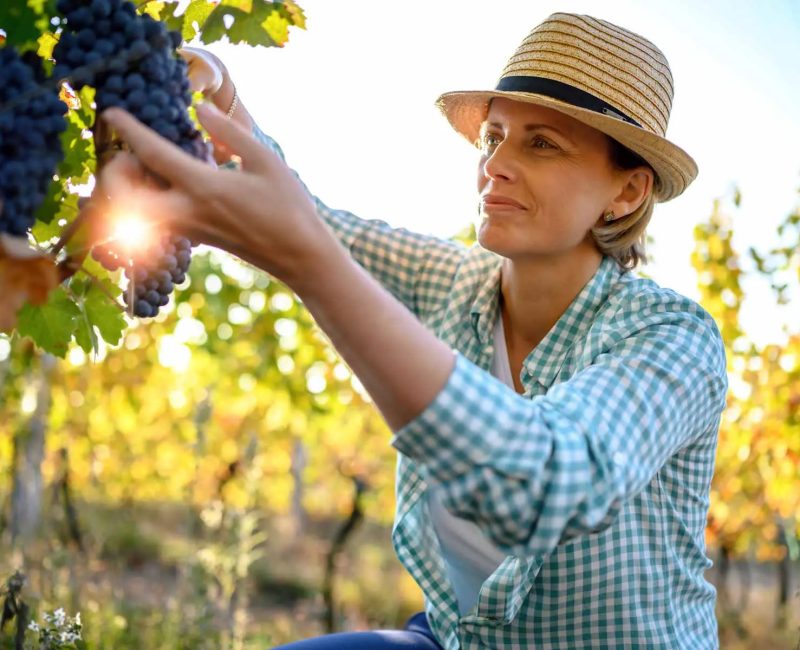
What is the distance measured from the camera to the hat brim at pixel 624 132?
84.1 inches

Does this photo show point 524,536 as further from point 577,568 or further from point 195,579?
point 195,579

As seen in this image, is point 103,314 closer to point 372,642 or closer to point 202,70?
point 202,70

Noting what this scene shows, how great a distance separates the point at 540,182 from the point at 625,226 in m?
0.36

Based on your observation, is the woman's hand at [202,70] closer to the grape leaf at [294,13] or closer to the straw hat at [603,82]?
the grape leaf at [294,13]

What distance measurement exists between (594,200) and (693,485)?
0.73 meters

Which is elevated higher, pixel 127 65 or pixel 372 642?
pixel 127 65

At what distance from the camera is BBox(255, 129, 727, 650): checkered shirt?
1297 millimetres

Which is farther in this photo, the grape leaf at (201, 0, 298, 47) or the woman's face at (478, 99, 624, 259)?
the woman's face at (478, 99, 624, 259)

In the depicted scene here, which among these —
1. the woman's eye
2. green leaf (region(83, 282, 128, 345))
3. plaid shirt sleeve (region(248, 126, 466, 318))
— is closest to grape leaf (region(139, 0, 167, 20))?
green leaf (region(83, 282, 128, 345))

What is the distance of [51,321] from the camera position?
1527 mm

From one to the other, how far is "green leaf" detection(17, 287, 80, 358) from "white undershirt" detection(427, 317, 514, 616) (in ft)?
3.56

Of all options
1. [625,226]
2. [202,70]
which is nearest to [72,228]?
[202,70]

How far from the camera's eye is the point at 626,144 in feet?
7.38

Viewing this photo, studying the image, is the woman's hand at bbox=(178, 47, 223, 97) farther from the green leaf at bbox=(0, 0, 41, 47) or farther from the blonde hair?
the blonde hair
